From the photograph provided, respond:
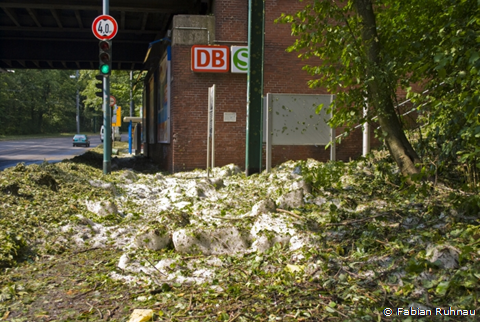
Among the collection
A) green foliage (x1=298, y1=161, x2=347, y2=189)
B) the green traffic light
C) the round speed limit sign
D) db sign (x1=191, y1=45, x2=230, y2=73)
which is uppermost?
the round speed limit sign

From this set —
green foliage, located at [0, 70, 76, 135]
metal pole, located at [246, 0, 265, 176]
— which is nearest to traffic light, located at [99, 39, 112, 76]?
metal pole, located at [246, 0, 265, 176]

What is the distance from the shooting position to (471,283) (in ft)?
12.8

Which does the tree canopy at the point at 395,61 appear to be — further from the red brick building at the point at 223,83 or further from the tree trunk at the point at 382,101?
the red brick building at the point at 223,83

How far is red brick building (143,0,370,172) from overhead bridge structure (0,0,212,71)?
1.32 m

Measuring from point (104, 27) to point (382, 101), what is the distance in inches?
360

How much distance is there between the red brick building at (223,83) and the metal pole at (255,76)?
377cm

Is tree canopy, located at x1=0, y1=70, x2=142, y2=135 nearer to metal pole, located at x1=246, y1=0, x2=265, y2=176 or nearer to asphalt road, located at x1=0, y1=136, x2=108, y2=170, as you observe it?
asphalt road, located at x1=0, y1=136, x2=108, y2=170

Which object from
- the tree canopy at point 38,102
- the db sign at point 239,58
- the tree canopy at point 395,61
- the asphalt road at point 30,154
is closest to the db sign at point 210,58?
the db sign at point 239,58

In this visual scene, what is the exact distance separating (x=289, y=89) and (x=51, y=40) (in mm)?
12602

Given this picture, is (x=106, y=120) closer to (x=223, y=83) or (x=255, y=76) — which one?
(x=223, y=83)

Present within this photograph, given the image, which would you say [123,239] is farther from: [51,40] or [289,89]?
[51,40]

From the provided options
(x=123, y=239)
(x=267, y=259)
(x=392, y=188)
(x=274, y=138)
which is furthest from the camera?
(x=274, y=138)

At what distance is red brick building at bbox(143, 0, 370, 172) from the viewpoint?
50.8 ft

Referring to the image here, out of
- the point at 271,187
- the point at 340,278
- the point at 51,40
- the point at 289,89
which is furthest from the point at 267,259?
the point at 51,40
